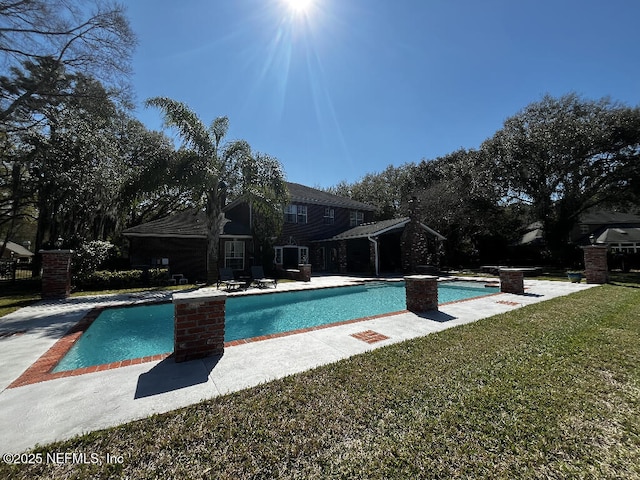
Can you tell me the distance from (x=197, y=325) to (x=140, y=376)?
0.93 metres

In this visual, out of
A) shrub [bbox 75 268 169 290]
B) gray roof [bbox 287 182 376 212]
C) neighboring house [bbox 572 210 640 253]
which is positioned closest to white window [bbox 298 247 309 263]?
gray roof [bbox 287 182 376 212]

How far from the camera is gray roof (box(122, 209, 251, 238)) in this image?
16.7 metres

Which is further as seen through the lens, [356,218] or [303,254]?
[356,218]

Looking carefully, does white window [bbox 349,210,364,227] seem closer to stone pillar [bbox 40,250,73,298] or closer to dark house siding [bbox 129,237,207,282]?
dark house siding [bbox 129,237,207,282]

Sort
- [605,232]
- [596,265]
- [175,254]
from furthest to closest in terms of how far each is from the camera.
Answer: [605,232], [175,254], [596,265]

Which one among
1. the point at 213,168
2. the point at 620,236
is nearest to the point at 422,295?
the point at 213,168

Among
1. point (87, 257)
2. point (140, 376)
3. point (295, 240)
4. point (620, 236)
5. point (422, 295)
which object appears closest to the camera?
point (140, 376)

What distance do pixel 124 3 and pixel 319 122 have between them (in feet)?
35.5

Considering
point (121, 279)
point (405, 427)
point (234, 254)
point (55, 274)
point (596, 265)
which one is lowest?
point (405, 427)

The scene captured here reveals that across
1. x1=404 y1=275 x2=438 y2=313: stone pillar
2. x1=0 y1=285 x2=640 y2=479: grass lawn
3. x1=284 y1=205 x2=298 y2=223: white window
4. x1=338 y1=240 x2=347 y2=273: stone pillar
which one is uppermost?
x1=284 y1=205 x2=298 y2=223: white window

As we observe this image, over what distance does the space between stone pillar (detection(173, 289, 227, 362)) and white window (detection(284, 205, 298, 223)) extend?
17606 millimetres

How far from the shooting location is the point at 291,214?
22.3 meters

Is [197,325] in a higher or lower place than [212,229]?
lower

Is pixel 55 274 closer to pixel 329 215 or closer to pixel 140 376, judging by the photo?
pixel 140 376
